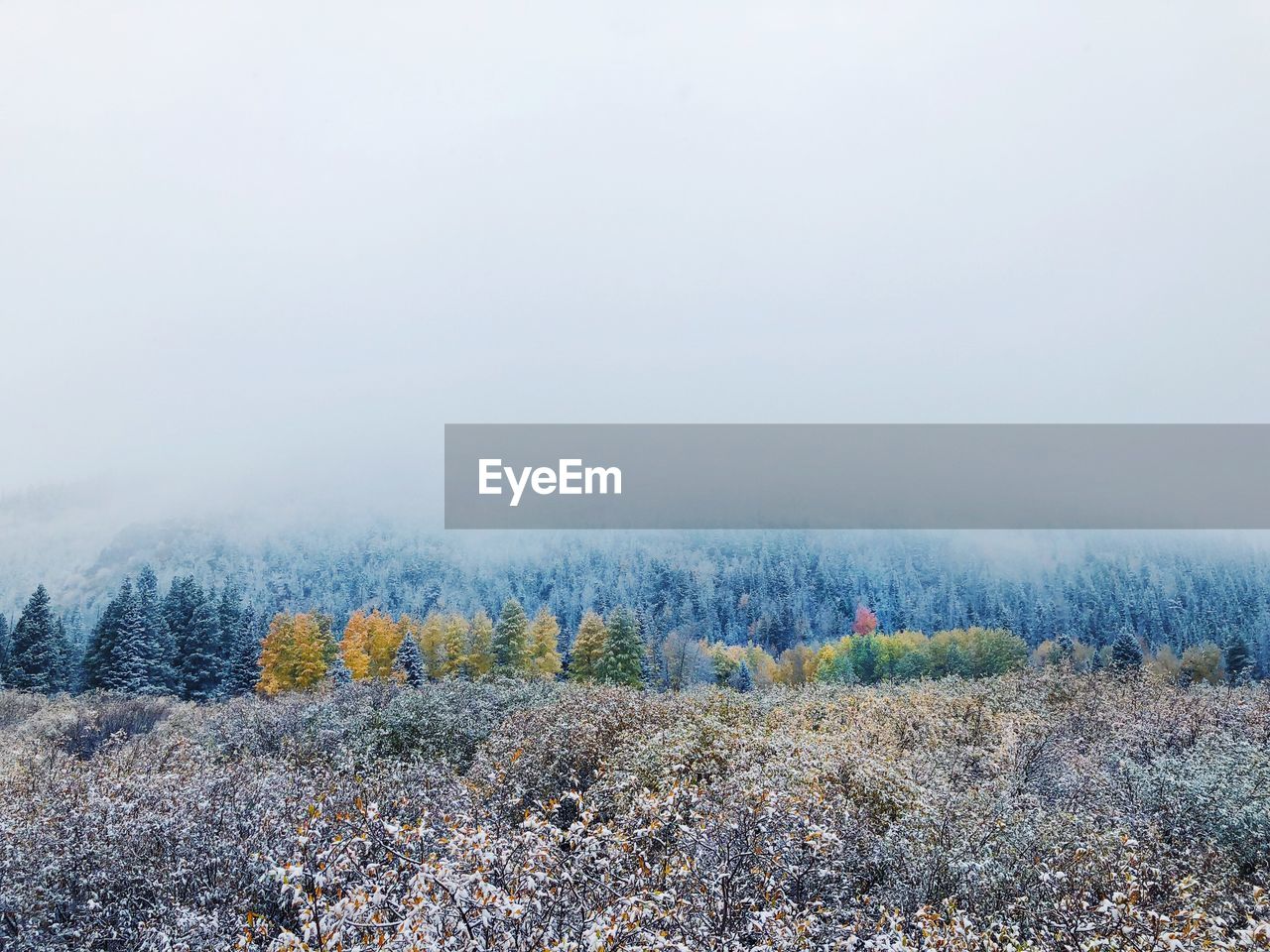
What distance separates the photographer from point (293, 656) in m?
47.2

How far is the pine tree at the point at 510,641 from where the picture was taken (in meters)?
47.6

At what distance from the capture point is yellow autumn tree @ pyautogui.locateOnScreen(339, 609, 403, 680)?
49.8m

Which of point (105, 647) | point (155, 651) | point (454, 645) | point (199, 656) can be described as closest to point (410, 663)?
point (454, 645)

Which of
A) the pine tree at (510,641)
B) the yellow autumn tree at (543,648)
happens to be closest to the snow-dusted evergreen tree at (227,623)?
the pine tree at (510,641)

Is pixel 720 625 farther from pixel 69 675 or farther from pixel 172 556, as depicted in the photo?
pixel 172 556

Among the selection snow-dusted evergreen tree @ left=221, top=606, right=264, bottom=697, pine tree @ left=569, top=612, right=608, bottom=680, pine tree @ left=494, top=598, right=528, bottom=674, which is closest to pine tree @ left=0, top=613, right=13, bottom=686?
snow-dusted evergreen tree @ left=221, top=606, right=264, bottom=697

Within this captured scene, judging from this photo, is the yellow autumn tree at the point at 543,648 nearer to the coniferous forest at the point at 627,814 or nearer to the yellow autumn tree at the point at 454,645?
the yellow autumn tree at the point at 454,645

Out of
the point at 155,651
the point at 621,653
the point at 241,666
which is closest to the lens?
the point at 621,653

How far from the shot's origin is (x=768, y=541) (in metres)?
157

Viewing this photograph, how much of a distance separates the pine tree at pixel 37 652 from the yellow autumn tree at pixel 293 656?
10624 millimetres

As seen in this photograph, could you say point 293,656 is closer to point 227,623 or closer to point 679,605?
point 227,623

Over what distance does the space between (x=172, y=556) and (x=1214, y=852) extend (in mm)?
158485

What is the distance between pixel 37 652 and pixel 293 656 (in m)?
13.1

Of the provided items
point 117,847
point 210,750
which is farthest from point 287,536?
point 117,847
